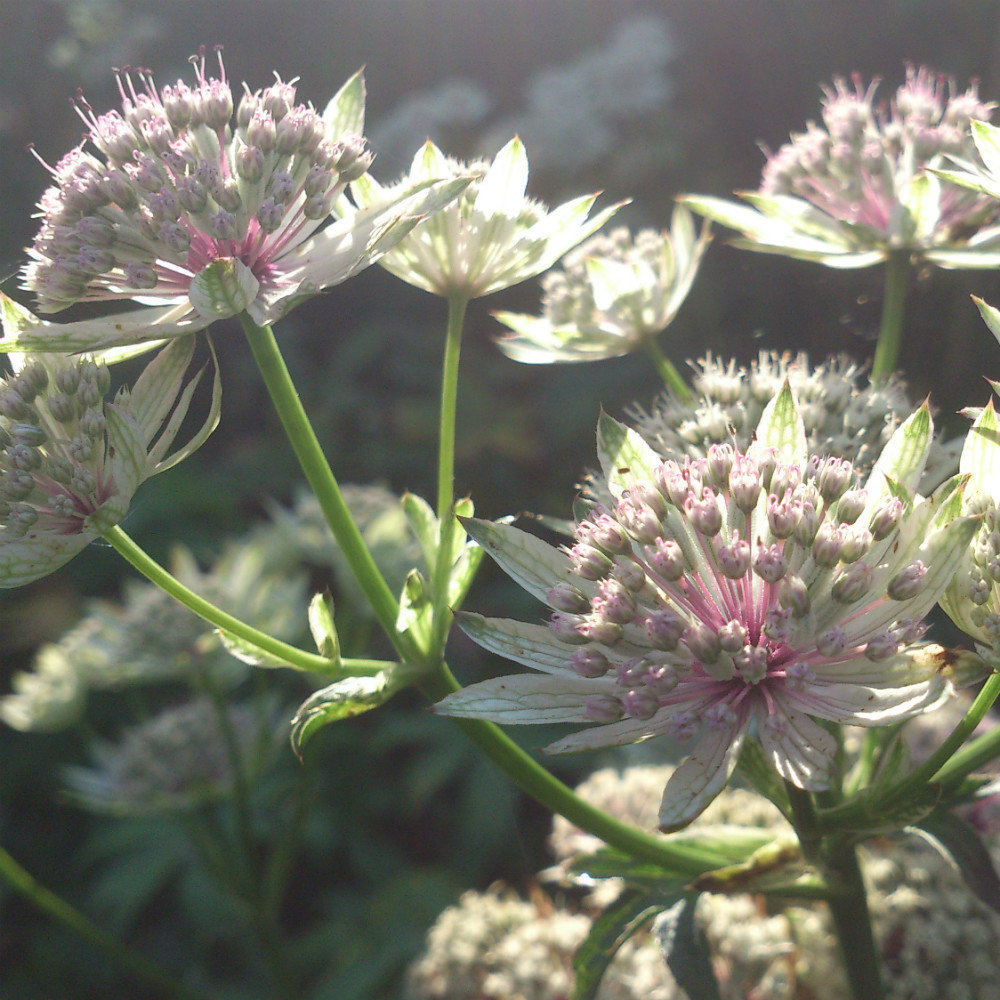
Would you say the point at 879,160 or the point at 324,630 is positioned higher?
the point at 879,160

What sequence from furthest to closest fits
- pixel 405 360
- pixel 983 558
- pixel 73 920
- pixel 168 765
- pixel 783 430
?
1. pixel 405 360
2. pixel 168 765
3. pixel 73 920
4. pixel 783 430
5. pixel 983 558

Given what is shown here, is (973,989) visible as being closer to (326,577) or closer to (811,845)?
(811,845)

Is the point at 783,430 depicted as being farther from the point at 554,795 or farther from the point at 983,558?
the point at 554,795

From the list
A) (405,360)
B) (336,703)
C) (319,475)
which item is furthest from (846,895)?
(405,360)

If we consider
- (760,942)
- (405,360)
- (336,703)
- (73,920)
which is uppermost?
(405,360)

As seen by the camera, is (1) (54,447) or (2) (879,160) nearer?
(1) (54,447)

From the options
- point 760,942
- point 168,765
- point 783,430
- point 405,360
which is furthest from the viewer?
point 405,360

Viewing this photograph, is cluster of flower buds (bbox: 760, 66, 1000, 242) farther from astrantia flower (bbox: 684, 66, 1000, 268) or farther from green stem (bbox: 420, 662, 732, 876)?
green stem (bbox: 420, 662, 732, 876)
